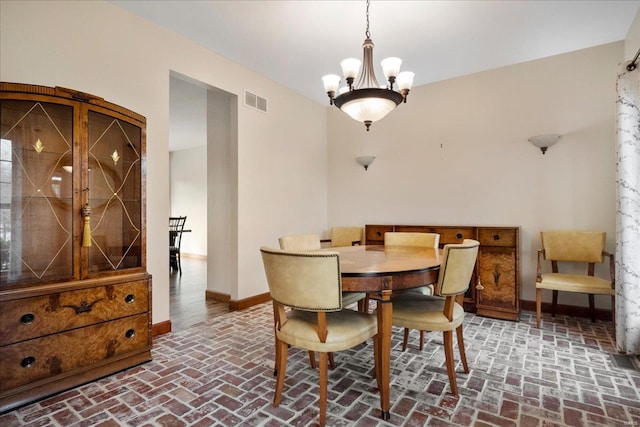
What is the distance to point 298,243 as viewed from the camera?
2.71 m

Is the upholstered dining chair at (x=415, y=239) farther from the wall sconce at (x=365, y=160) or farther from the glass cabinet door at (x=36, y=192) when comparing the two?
the glass cabinet door at (x=36, y=192)

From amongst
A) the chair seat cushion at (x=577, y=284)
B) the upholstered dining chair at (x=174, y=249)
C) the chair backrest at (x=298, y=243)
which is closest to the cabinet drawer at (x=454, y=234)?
the chair seat cushion at (x=577, y=284)

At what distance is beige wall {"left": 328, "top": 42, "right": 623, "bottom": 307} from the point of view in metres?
3.39

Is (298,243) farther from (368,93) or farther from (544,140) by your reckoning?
(544,140)

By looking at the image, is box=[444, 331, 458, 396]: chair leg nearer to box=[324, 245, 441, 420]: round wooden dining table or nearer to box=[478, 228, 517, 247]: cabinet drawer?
box=[324, 245, 441, 420]: round wooden dining table

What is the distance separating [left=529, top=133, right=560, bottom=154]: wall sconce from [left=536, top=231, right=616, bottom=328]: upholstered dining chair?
96cm

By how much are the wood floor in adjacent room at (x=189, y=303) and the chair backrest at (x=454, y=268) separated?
98.6 inches

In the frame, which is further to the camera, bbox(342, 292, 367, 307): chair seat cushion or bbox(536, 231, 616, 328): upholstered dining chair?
bbox(536, 231, 616, 328): upholstered dining chair

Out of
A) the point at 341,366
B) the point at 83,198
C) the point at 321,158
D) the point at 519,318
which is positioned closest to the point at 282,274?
the point at 341,366

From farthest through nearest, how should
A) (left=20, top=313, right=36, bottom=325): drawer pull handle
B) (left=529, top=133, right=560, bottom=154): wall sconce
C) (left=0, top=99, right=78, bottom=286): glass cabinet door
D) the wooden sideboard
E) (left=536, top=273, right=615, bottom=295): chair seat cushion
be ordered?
(left=529, top=133, right=560, bottom=154): wall sconce, the wooden sideboard, (left=536, top=273, right=615, bottom=295): chair seat cushion, (left=0, top=99, right=78, bottom=286): glass cabinet door, (left=20, top=313, right=36, bottom=325): drawer pull handle

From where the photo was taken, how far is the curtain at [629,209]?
7.98 ft

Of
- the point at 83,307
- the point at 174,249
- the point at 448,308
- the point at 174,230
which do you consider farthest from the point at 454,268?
the point at 174,230

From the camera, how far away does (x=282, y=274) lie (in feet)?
5.60

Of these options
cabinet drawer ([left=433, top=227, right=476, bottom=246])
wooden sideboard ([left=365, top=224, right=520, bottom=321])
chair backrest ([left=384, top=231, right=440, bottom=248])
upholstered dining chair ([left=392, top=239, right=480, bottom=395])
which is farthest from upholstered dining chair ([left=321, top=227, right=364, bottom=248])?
upholstered dining chair ([left=392, top=239, right=480, bottom=395])
